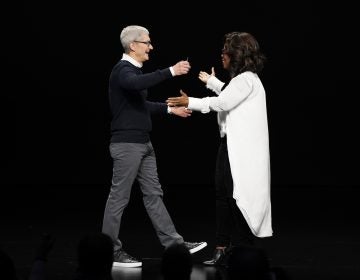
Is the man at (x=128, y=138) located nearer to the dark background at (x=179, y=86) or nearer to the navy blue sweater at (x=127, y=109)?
the navy blue sweater at (x=127, y=109)

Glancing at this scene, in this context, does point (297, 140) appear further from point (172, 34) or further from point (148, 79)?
point (148, 79)

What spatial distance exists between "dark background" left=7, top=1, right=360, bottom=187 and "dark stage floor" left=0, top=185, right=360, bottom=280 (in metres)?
0.25

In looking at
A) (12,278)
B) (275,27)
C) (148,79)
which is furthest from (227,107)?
(275,27)

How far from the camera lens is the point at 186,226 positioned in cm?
623

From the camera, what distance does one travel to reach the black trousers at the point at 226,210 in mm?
4562

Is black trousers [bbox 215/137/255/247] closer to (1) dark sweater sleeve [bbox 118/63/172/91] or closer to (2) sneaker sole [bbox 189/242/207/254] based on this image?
(2) sneaker sole [bbox 189/242/207/254]

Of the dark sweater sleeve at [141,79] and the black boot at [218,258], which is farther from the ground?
the dark sweater sleeve at [141,79]

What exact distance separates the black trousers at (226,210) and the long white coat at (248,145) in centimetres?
Result: 5

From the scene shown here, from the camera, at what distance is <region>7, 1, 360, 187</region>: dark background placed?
333 inches

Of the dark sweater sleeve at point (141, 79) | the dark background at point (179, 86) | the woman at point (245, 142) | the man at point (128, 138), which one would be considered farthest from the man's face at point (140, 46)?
the dark background at point (179, 86)

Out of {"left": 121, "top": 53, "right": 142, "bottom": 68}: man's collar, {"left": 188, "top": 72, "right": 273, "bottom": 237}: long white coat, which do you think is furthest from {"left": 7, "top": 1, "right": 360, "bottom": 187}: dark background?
{"left": 188, "top": 72, "right": 273, "bottom": 237}: long white coat

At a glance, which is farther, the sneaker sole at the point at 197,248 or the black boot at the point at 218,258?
the sneaker sole at the point at 197,248

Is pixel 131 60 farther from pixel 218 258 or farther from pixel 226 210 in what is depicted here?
pixel 218 258

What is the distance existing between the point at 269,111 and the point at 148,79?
4.16m
